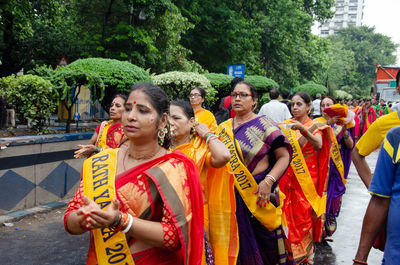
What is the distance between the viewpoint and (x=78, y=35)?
12.5 meters

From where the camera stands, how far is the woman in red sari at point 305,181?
14.3 ft

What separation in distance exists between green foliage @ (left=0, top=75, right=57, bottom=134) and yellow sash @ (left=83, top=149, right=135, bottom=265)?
4772 mm

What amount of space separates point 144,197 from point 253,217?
1865mm

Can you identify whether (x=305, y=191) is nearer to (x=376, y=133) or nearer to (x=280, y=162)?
(x=280, y=162)

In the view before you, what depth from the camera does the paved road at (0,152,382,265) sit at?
436cm

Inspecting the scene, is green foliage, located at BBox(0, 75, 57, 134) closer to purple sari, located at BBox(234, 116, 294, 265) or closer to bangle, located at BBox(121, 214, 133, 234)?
purple sari, located at BBox(234, 116, 294, 265)

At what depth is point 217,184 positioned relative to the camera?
124 inches

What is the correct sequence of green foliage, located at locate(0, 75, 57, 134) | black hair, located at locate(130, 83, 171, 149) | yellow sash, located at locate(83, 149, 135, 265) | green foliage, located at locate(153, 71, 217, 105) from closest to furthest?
yellow sash, located at locate(83, 149, 135, 265) < black hair, located at locate(130, 83, 171, 149) < green foliage, located at locate(0, 75, 57, 134) < green foliage, located at locate(153, 71, 217, 105)

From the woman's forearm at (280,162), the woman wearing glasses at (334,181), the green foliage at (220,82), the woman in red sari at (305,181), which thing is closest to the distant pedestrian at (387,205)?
the woman's forearm at (280,162)

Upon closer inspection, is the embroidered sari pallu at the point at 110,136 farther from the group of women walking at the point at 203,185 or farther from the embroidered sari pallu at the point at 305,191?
the embroidered sari pallu at the point at 305,191

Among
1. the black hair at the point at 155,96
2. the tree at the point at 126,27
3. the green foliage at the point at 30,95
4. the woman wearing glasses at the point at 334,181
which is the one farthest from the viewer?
the tree at the point at 126,27

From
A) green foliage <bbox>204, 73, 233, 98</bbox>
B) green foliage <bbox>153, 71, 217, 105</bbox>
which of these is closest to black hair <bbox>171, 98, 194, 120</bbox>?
green foliage <bbox>153, 71, 217, 105</bbox>

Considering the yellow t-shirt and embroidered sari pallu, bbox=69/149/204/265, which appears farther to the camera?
the yellow t-shirt

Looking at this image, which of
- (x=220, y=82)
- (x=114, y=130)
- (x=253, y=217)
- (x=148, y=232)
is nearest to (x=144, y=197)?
(x=148, y=232)
